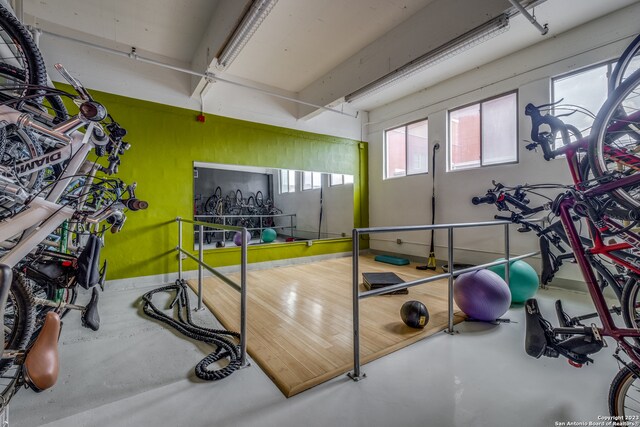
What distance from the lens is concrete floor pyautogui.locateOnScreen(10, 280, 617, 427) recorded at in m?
1.40

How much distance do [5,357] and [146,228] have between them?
287cm

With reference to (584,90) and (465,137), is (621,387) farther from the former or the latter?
(465,137)

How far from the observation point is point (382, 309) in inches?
115

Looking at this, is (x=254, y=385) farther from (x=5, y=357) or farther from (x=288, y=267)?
(x=288, y=267)

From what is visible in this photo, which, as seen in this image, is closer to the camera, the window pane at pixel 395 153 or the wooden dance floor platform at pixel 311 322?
the wooden dance floor platform at pixel 311 322

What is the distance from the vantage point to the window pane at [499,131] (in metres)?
4.14

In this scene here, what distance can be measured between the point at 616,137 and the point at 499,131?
3.53 m

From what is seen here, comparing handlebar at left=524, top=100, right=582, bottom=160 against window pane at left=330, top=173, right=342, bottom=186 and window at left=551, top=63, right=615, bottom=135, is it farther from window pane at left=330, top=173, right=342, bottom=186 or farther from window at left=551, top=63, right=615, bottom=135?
window pane at left=330, top=173, right=342, bottom=186

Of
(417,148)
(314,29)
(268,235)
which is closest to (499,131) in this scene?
(417,148)

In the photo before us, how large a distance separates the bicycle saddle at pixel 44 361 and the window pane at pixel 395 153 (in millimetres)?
5824

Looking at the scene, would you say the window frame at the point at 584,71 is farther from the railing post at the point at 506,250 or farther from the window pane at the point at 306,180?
the window pane at the point at 306,180

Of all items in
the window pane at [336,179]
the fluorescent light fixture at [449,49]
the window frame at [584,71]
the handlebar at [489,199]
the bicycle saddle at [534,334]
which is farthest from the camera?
the window pane at [336,179]

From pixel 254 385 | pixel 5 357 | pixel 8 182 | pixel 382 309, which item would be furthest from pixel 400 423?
pixel 8 182

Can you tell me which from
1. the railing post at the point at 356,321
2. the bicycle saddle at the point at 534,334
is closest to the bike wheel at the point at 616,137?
the bicycle saddle at the point at 534,334
